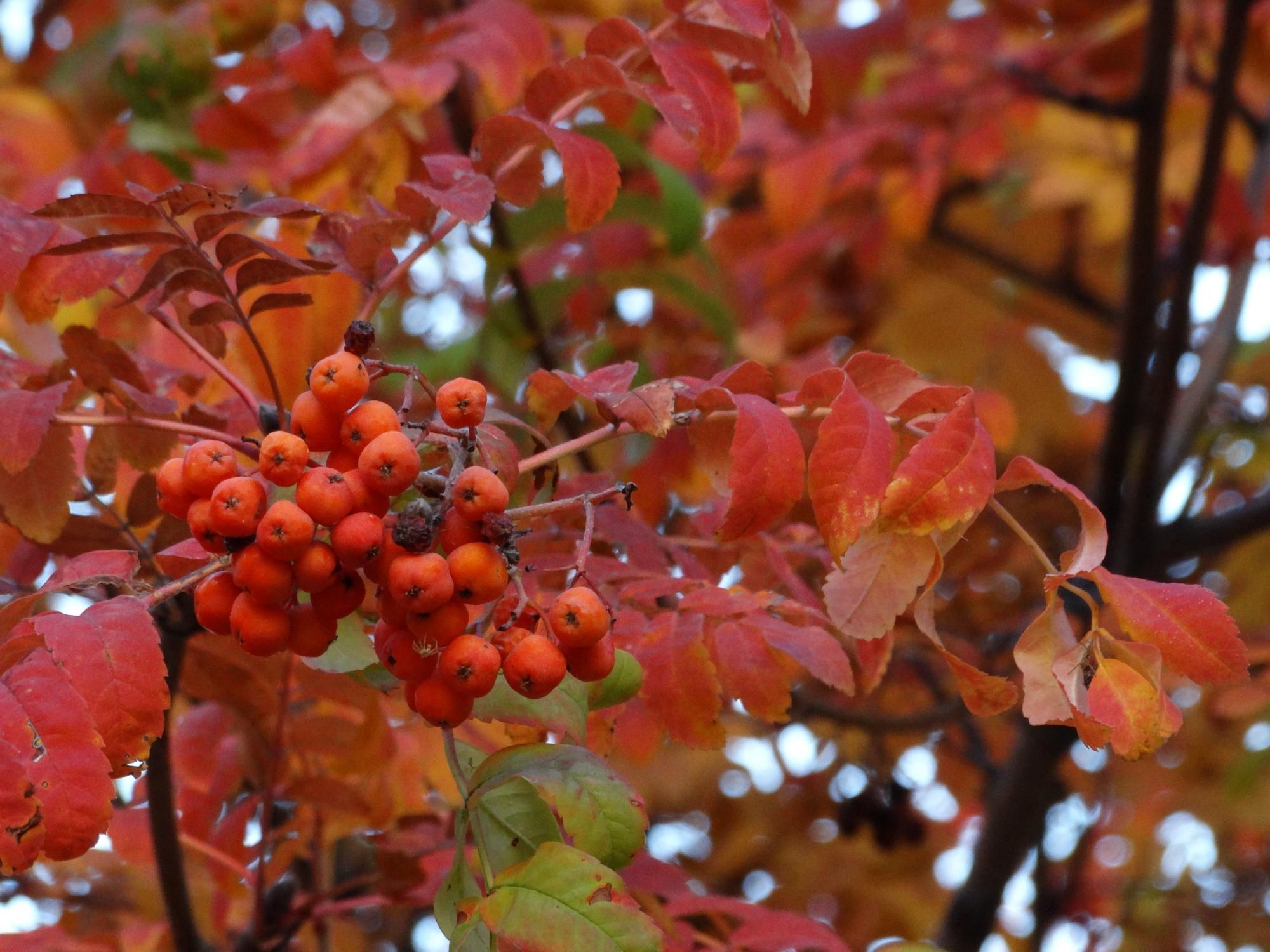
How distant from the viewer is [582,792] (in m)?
0.93

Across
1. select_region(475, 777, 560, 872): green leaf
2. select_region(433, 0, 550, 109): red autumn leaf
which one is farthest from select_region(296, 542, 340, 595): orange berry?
select_region(433, 0, 550, 109): red autumn leaf

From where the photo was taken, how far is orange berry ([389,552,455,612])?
87 cm

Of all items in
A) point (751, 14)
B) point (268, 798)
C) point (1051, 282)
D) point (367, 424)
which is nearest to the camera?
point (367, 424)

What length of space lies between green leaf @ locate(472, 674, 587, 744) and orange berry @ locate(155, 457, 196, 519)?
0.91 feet

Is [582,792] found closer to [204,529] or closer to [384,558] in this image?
[384,558]

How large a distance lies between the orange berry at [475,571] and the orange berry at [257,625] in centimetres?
13

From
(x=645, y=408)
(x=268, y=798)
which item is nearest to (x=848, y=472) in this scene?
(x=645, y=408)

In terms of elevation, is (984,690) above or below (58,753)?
below

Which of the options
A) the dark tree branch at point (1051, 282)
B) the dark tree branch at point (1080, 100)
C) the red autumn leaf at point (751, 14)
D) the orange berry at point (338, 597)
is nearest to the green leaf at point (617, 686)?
the orange berry at point (338, 597)

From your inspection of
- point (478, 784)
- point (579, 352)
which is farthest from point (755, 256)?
point (478, 784)

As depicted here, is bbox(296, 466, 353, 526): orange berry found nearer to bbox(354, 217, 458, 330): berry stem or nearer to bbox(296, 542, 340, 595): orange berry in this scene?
bbox(296, 542, 340, 595): orange berry

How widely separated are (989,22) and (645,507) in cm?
142

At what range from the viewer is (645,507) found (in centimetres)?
206

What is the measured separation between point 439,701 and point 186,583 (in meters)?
0.22
